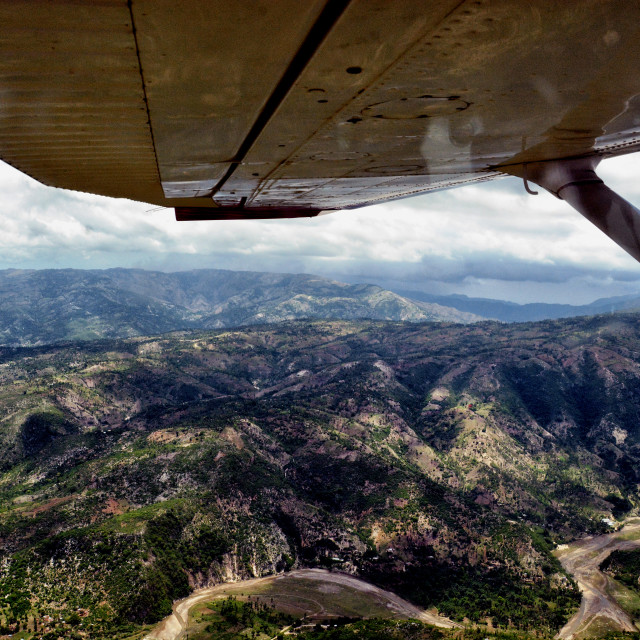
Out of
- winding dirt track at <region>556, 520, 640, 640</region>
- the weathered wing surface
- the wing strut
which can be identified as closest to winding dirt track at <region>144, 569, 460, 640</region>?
winding dirt track at <region>556, 520, 640, 640</region>

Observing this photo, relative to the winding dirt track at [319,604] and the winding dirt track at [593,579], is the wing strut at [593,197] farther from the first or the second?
the winding dirt track at [593,579]

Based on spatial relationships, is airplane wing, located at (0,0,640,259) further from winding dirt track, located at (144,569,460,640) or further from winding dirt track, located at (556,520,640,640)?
winding dirt track, located at (556,520,640,640)

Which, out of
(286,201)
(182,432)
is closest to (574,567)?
(182,432)

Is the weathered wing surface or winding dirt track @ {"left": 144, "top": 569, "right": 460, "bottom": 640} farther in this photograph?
winding dirt track @ {"left": 144, "top": 569, "right": 460, "bottom": 640}

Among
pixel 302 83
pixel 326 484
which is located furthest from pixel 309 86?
pixel 326 484

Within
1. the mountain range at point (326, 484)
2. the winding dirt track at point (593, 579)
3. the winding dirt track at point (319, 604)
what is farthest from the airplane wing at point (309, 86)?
A: the winding dirt track at point (593, 579)

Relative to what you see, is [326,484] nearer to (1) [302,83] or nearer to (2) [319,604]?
(2) [319,604]
